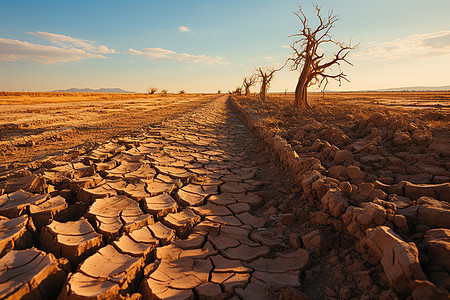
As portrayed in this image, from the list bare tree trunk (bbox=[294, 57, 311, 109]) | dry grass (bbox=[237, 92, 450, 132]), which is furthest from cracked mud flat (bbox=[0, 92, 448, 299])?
bare tree trunk (bbox=[294, 57, 311, 109])

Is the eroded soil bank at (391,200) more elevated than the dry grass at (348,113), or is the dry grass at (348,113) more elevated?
the dry grass at (348,113)

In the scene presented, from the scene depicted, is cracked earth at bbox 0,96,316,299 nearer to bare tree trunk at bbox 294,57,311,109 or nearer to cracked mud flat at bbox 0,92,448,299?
cracked mud flat at bbox 0,92,448,299

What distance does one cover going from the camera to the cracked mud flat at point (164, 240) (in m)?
1.40

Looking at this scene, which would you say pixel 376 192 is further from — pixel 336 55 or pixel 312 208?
pixel 336 55

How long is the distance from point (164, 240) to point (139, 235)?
0.21 m

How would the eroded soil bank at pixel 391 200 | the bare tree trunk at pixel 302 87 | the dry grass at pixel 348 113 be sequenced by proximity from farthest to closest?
the bare tree trunk at pixel 302 87 → the dry grass at pixel 348 113 → the eroded soil bank at pixel 391 200

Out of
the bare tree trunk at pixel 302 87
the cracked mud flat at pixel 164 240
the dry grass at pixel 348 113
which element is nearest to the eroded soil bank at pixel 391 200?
the cracked mud flat at pixel 164 240

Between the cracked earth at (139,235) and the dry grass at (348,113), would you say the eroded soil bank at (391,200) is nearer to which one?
the cracked earth at (139,235)

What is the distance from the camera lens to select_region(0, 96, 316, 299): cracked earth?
1.41 metres

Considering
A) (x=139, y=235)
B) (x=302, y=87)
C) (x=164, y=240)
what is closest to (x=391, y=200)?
(x=164, y=240)

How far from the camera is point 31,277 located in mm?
1322

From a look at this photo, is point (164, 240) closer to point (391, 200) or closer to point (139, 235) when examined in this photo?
point (139, 235)

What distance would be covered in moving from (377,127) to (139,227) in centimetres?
459

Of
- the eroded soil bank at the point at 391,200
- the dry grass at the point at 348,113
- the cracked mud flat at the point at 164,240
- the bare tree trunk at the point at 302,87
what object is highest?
the bare tree trunk at the point at 302,87
